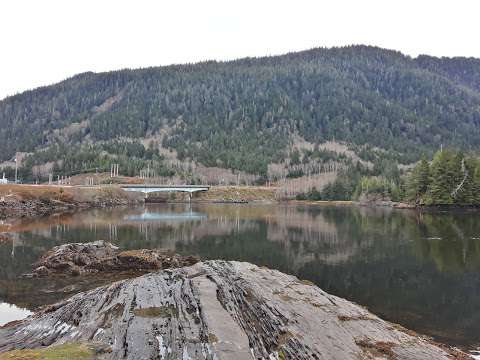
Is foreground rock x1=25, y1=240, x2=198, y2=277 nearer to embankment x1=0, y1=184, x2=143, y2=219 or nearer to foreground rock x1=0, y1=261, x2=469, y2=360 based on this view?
foreground rock x1=0, y1=261, x2=469, y2=360

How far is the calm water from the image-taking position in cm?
3466

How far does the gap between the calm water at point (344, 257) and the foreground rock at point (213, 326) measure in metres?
6.00

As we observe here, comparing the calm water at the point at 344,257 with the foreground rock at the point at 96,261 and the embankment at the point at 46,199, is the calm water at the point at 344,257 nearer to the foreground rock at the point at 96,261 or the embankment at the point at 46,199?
the foreground rock at the point at 96,261

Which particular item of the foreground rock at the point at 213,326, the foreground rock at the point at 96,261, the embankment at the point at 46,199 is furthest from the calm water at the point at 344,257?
the embankment at the point at 46,199

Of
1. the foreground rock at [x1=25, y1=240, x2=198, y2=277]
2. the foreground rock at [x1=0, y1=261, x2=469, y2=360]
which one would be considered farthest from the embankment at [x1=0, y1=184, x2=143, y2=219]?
the foreground rock at [x1=0, y1=261, x2=469, y2=360]

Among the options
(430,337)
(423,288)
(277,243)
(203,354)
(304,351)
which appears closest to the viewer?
(203,354)

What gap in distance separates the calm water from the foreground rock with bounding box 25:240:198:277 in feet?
9.52

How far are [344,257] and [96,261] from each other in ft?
101

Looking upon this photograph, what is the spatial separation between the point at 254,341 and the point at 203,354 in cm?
311

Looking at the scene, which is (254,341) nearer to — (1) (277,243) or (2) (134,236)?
(1) (277,243)

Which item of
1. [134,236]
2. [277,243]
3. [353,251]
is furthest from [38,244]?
[353,251]

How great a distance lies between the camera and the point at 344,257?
57.2m

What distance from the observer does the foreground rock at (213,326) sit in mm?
20844

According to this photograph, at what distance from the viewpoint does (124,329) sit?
72.6 ft
